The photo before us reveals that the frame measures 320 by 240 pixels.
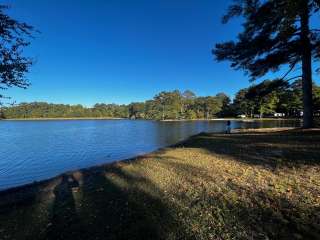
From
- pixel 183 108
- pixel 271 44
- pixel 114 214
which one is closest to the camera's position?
pixel 114 214

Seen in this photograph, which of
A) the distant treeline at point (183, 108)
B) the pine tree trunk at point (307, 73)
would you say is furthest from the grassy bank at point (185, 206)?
the distant treeline at point (183, 108)

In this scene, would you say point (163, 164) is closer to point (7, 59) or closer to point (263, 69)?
point (7, 59)

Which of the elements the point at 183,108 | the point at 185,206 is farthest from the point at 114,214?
the point at 183,108

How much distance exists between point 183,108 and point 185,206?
116 metres

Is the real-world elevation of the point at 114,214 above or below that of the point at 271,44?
below

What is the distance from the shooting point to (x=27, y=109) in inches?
5930

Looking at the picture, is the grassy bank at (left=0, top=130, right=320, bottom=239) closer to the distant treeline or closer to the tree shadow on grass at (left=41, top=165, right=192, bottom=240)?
the tree shadow on grass at (left=41, top=165, right=192, bottom=240)

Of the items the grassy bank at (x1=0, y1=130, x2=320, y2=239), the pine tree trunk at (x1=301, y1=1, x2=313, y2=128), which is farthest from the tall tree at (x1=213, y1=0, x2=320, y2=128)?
the grassy bank at (x1=0, y1=130, x2=320, y2=239)

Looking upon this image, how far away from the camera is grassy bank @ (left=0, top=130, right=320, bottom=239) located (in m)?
3.85

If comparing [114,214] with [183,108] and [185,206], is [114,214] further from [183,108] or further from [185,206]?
[183,108]

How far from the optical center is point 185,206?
15.7 feet

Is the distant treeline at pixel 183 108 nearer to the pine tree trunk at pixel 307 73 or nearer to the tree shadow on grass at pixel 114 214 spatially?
the pine tree trunk at pixel 307 73

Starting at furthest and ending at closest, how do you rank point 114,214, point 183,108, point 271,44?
1. point 183,108
2. point 271,44
3. point 114,214

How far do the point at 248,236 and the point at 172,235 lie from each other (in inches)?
44.0
